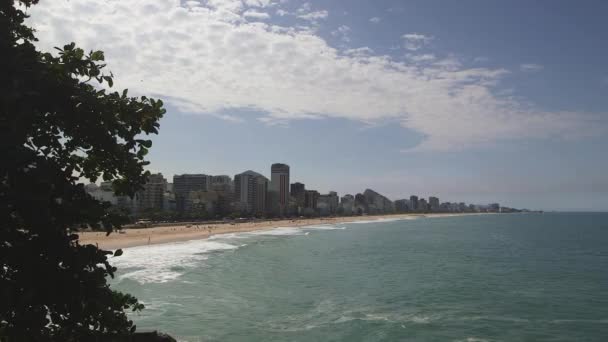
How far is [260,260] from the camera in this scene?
49.6m

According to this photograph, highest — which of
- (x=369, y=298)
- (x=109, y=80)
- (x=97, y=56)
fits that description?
(x=97, y=56)

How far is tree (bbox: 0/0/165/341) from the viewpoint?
464 centimetres

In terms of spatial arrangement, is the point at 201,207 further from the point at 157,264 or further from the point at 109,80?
the point at 109,80

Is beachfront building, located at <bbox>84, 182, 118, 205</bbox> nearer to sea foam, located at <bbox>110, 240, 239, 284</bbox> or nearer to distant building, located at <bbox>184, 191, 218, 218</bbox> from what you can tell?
sea foam, located at <bbox>110, 240, 239, 284</bbox>

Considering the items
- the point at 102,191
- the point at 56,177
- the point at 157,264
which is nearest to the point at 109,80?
the point at 56,177

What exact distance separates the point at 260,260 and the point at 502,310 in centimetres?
2964

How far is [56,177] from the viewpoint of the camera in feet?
16.6

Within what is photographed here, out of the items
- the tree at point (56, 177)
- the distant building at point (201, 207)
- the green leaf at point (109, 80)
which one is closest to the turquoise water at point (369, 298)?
the tree at point (56, 177)

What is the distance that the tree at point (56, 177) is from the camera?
4641 millimetres

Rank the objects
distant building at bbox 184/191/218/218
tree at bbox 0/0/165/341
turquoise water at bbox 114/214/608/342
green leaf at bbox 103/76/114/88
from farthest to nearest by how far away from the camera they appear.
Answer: distant building at bbox 184/191/218/218 < turquoise water at bbox 114/214/608/342 < green leaf at bbox 103/76/114/88 < tree at bbox 0/0/165/341

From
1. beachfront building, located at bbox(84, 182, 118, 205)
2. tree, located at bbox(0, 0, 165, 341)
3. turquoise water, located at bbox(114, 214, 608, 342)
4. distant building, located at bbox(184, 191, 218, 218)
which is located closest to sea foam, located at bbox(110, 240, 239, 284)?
turquoise water, located at bbox(114, 214, 608, 342)

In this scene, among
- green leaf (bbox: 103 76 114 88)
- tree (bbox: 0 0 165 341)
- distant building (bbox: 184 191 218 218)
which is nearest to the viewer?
tree (bbox: 0 0 165 341)

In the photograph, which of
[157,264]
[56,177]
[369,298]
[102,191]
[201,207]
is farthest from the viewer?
[201,207]

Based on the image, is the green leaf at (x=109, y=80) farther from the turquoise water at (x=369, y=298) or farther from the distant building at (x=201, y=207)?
the distant building at (x=201, y=207)
